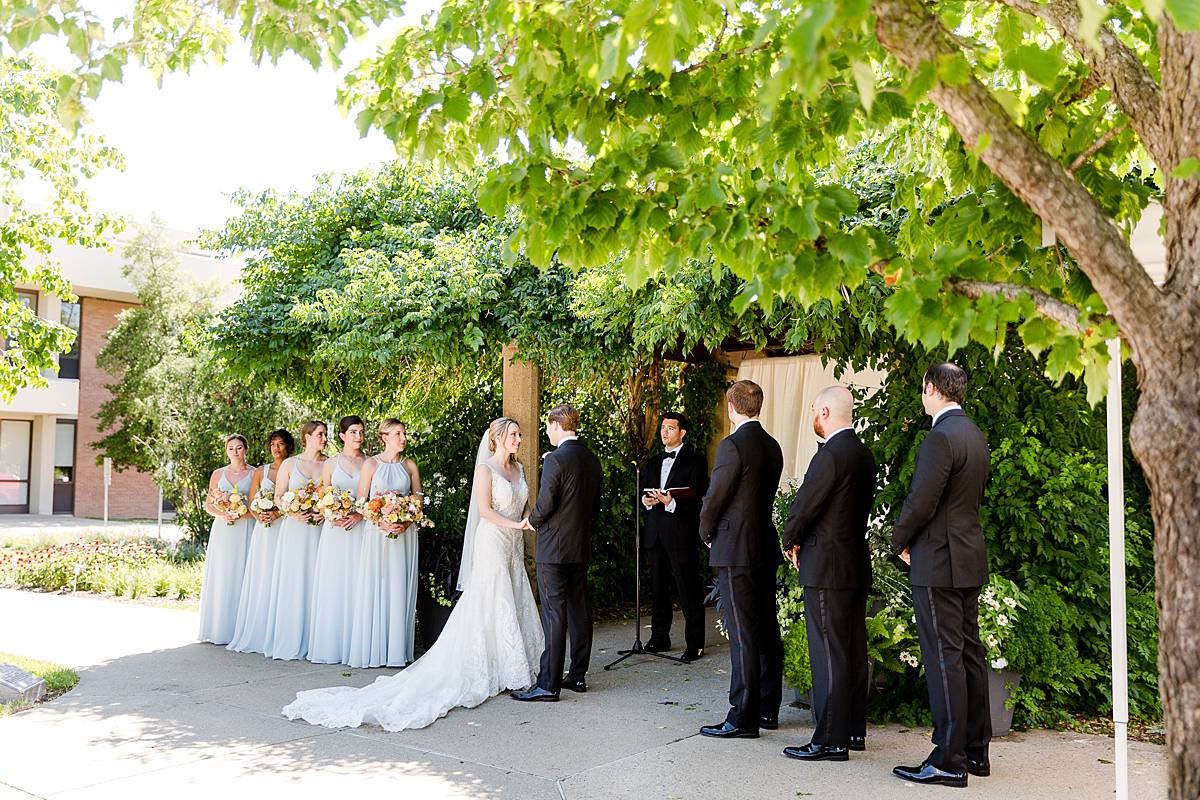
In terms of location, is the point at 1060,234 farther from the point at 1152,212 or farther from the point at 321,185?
the point at 321,185

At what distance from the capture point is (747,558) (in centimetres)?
→ 657

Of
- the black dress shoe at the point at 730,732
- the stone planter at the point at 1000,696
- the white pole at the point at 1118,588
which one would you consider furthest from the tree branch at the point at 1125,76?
the black dress shoe at the point at 730,732

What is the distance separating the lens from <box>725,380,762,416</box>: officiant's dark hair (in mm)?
6738

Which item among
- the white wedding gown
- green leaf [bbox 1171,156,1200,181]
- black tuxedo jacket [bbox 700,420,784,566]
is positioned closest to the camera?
green leaf [bbox 1171,156,1200,181]

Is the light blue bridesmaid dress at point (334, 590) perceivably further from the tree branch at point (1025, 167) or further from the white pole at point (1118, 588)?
the tree branch at point (1025, 167)

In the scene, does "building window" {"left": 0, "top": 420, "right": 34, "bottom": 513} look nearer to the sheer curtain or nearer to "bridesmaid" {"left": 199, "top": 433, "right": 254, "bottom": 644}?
"bridesmaid" {"left": 199, "top": 433, "right": 254, "bottom": 644}

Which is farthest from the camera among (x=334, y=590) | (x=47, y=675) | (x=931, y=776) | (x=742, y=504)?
(x=334, y=590)

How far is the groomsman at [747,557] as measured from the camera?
6.51m

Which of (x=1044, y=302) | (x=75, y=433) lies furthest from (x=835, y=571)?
(x=75, y=433)

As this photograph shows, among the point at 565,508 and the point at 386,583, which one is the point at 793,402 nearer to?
the point at 565,508

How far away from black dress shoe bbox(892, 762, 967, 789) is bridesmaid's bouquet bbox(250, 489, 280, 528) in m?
6.53

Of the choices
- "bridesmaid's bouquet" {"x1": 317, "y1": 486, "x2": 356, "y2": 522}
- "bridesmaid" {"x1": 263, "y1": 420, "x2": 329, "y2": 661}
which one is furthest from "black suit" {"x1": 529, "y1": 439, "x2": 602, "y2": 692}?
"bridesmaid" {"x1": 263, "y1": 420, "x2": 329, "y2": 661}

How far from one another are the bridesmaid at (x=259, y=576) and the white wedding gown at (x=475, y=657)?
2561 mm

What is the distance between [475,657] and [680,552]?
8.30ft
